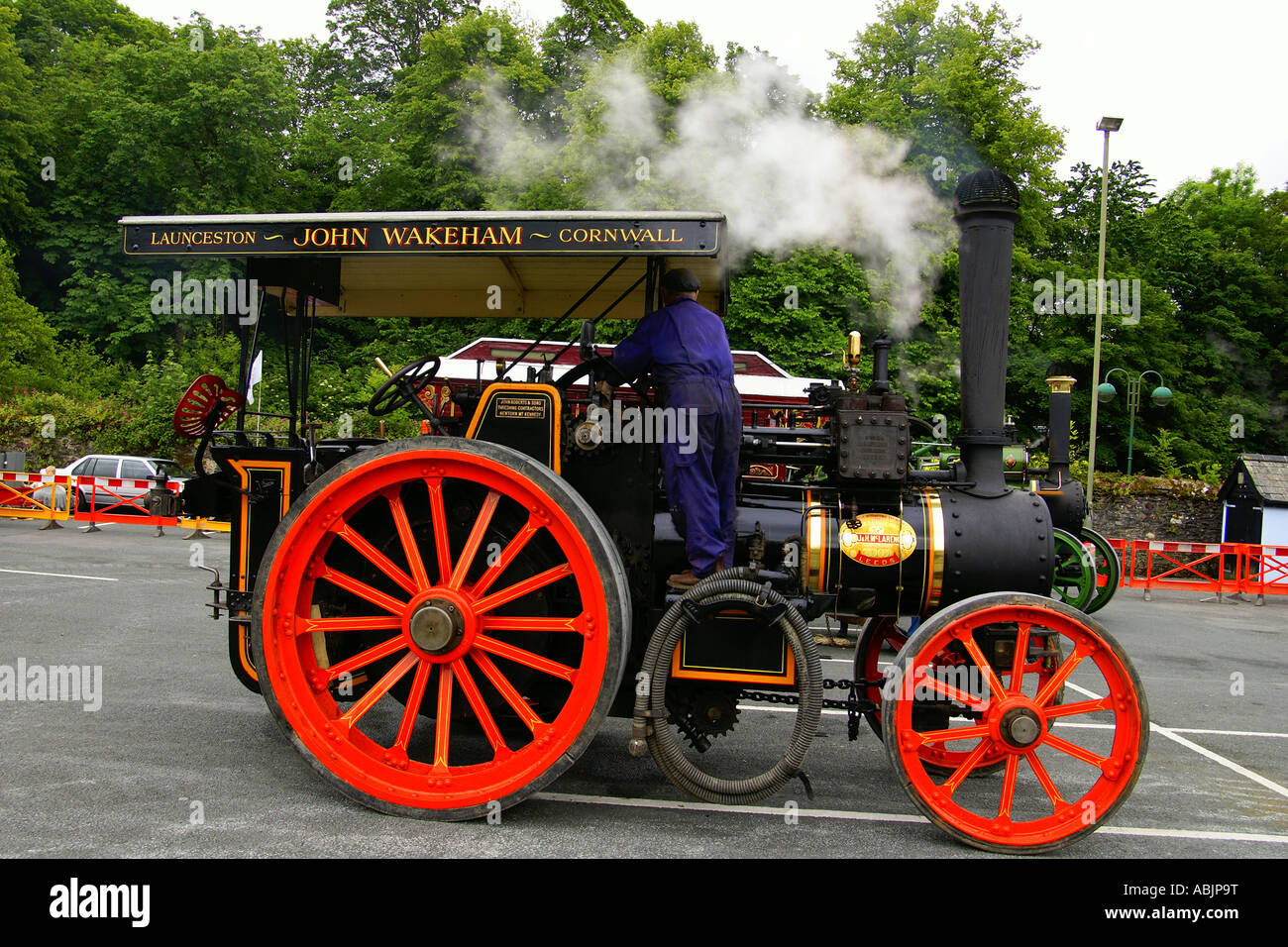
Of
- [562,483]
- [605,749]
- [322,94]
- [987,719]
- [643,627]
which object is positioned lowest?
[605,749]

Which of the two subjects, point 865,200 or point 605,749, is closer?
point 605,749

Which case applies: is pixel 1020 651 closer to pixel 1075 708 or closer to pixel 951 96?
pixel 1075 708

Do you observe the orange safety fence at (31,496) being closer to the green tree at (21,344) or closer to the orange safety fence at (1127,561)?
the green tree at (21,344)

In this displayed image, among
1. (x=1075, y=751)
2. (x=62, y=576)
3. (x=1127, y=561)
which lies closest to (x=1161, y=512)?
(x=1127, y=561)

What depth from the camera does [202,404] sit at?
4348 millimetres

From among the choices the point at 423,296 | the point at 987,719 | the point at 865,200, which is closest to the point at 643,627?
the point at 987,719

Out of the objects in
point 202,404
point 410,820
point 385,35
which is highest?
point 385,35

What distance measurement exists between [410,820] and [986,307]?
3.17m

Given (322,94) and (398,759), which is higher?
(322,94)

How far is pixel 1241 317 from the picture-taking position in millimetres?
29078

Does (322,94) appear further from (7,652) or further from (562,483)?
(562,483)

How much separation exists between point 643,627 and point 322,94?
40639 mm
